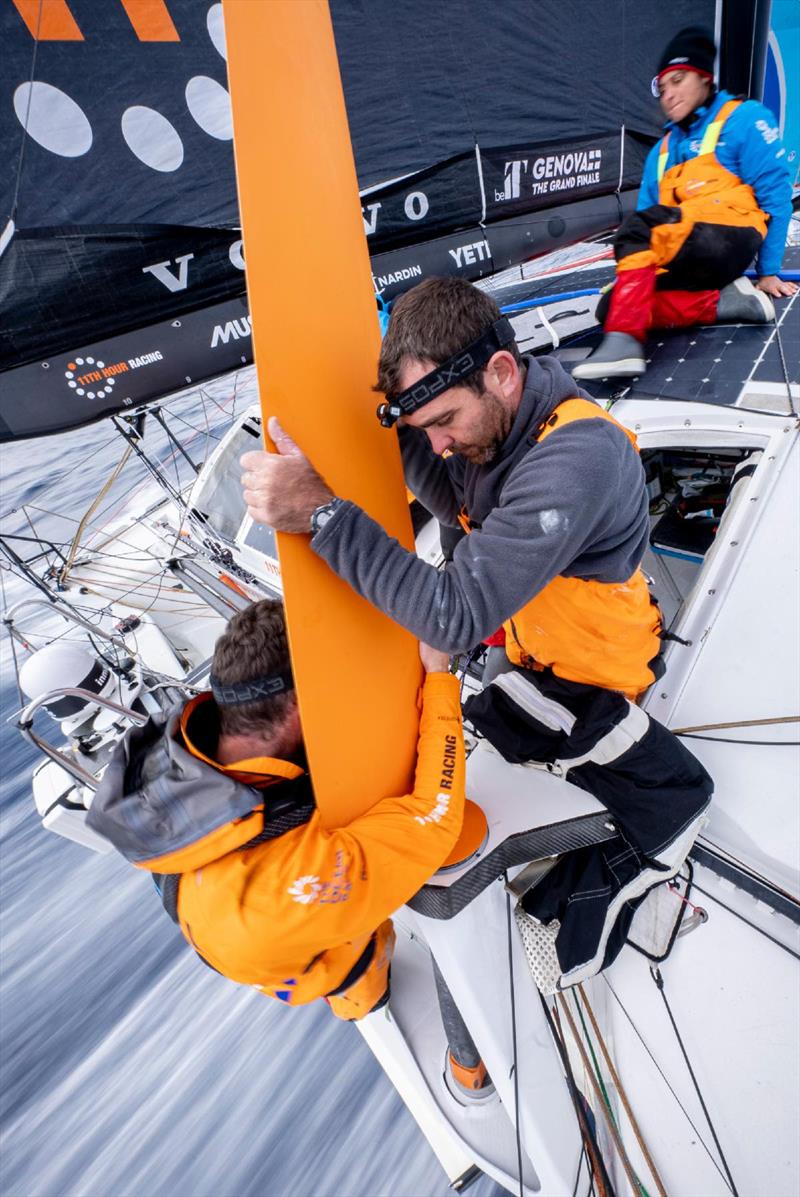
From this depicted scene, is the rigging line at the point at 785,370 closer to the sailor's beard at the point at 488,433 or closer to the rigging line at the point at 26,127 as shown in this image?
the sailor's beard at the point at 488,433

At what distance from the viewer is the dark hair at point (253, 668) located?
40.7 inches

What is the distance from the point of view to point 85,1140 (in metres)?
2.69

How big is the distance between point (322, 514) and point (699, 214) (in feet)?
7.96

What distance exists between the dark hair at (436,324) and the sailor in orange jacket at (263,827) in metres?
0.53

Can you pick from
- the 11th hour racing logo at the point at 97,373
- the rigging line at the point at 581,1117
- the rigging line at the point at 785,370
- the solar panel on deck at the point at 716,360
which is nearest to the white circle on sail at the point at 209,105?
the 11th hour racing logo at the point at 97,373

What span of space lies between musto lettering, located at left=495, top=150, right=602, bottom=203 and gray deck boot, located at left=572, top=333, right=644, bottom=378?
0.88 m

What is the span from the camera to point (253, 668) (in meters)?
1.03

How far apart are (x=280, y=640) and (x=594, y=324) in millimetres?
2491

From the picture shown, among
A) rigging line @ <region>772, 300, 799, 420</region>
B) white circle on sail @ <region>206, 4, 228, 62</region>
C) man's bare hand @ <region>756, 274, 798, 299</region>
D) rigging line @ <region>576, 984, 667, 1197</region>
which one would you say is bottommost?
rigging line @ <region>576, 984, 667, 1197</region>

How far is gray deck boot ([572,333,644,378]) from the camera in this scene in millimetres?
2338

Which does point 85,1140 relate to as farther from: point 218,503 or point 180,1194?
point 218,503

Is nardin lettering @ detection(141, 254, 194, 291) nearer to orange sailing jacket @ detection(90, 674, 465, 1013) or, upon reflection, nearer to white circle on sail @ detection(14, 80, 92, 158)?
white circle on sail @ detection(14, 80, 92, 158)

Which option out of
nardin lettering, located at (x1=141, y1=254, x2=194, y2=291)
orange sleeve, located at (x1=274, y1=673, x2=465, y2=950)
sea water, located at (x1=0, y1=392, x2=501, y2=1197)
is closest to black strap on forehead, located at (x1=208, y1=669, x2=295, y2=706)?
orange sleeve, located at (x1=274, y1=673, x2=465, y2=950)

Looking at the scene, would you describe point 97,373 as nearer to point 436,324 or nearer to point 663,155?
point 436,324
